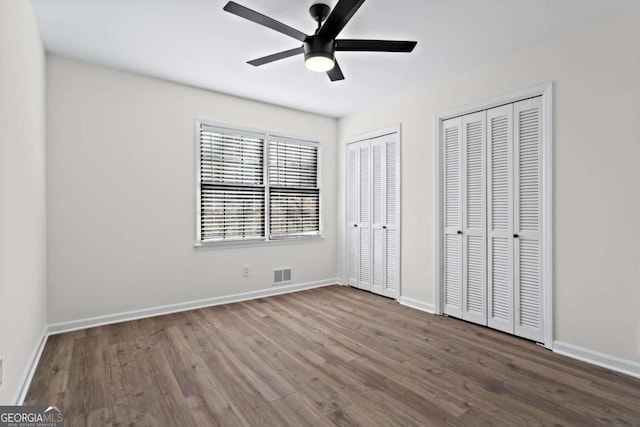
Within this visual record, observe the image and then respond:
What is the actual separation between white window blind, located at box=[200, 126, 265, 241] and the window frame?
1.7 inches

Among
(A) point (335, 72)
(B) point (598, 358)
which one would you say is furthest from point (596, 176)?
(A) point (335, 72)

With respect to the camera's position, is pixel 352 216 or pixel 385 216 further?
pixel 352 216

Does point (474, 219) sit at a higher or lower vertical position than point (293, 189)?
lower

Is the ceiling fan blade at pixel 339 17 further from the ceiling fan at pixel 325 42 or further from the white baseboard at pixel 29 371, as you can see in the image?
the white baseboard at pixel 29 371

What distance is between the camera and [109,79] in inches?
129

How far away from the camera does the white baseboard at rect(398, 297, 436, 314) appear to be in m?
3.68

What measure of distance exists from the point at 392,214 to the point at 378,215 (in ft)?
0.83

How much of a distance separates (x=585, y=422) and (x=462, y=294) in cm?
167

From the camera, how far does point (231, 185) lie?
13.4 feet

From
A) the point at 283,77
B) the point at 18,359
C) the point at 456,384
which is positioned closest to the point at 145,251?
the point at 18,359

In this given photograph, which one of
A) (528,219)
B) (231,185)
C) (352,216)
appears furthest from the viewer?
(352,216)

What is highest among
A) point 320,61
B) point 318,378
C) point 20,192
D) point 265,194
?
point 320,61

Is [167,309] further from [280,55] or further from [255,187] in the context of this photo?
[280,55]

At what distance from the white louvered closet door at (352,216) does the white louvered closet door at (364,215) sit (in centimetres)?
7
